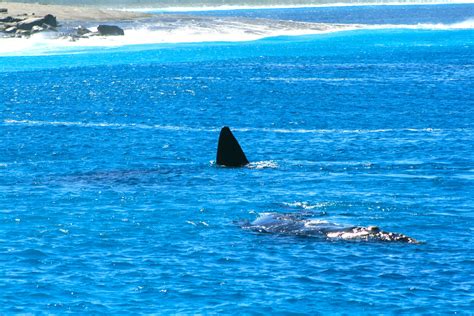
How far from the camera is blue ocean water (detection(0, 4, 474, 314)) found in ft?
64.8

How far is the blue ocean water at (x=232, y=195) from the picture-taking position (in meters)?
19.8

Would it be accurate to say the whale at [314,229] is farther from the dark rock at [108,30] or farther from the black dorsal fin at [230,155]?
the dark rock at [108,30]

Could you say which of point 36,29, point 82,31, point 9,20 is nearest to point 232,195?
Result: point 36,29

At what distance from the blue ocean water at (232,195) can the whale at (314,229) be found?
15.8 inches

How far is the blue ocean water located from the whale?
1.31 feet

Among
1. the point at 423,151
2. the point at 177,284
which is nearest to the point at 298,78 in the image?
the point at 423,151

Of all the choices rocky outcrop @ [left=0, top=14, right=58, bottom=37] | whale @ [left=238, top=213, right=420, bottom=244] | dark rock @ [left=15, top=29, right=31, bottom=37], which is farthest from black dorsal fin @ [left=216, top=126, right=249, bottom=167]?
dark rock @ [left=15, top=29, right=31, bottom=37]

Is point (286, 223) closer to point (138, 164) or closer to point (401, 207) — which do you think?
point (401, 207)

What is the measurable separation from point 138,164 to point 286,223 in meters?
11.9

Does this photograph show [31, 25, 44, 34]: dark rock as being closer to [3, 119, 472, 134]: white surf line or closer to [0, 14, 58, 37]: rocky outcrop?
[0, 14, 58, 37]: rocky outcrop

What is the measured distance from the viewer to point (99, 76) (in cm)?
7619

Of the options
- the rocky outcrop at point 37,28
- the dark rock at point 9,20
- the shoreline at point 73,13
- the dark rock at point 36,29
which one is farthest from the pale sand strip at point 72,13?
the dark rock at point 36,29

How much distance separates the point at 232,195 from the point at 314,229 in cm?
578

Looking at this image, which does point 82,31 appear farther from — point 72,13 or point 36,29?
point 72,13
